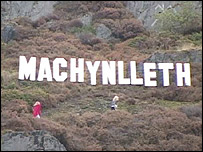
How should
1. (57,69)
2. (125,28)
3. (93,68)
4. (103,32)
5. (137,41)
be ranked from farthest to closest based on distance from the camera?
(125,28)
(103,32)
(137,41)
(57,69)
(93,68)

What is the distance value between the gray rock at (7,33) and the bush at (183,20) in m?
11.4

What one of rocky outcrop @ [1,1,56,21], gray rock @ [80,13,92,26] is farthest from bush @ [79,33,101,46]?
rocky outcrop @ [1,1,56,21]

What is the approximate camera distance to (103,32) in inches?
1630

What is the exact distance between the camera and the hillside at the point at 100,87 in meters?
19.6

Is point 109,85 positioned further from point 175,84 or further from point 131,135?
point 131,135

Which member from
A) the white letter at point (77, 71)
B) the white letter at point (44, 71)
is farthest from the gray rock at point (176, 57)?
the white letter at point (44, 71)

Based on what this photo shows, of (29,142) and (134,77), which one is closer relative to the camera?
(29,142)

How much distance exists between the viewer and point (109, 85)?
97.8ft

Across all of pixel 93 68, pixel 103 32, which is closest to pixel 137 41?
pixel 103 32

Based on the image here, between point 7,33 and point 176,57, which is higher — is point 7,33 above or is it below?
above

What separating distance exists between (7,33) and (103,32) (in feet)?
24.7

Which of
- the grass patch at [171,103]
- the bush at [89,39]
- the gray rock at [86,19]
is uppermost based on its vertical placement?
the gray rock at [86,19]

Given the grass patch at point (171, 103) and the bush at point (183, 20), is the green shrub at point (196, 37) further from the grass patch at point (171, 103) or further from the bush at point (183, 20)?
the grass patch at point (171, 103)

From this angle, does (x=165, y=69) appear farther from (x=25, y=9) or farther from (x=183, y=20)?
(x=25, y=9)
